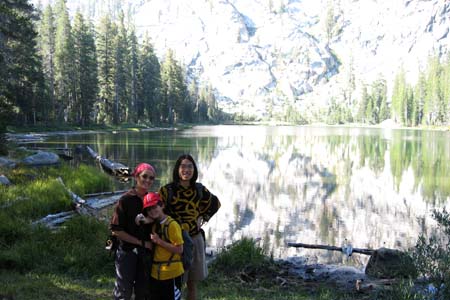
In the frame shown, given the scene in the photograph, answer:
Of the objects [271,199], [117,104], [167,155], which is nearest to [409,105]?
[117,104]

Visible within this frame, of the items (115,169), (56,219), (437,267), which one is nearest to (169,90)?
(115,169)

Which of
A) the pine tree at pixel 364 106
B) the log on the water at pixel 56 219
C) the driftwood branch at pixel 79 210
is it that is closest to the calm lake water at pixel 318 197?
the driftwood branch at pixel 79 210

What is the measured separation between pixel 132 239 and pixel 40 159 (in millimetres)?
14734

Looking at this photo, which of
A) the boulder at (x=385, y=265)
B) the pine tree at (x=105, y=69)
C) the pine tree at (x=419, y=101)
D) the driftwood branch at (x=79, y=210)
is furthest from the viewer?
the pine tree at (x=419, y=101)

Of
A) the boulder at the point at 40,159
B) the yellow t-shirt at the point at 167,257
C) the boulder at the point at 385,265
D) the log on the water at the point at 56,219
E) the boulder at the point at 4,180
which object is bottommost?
the boulder at the point at 385,265

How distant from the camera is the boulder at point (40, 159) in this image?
17.3 meters

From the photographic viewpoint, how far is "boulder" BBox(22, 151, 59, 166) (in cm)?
1728

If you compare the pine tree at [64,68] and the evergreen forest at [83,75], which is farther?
the pine tree at [64,68]

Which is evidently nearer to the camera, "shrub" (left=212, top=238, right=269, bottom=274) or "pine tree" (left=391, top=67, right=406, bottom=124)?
"shrub" (left=212, top=238, right=269, bottom=274)

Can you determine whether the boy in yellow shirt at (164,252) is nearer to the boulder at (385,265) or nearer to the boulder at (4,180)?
the boulder at (385,265)

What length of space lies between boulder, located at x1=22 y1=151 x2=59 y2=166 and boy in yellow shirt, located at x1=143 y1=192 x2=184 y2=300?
14.3 metres

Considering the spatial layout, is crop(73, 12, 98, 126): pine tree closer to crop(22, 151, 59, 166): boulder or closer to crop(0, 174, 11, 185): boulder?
crop(22, 151, 59, 166): boulder

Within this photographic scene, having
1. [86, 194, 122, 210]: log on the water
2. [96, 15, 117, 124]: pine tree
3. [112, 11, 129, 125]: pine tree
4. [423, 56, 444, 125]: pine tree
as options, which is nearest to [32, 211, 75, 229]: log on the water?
[86, 194, 122, 210]: log on the water

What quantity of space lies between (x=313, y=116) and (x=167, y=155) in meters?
151
